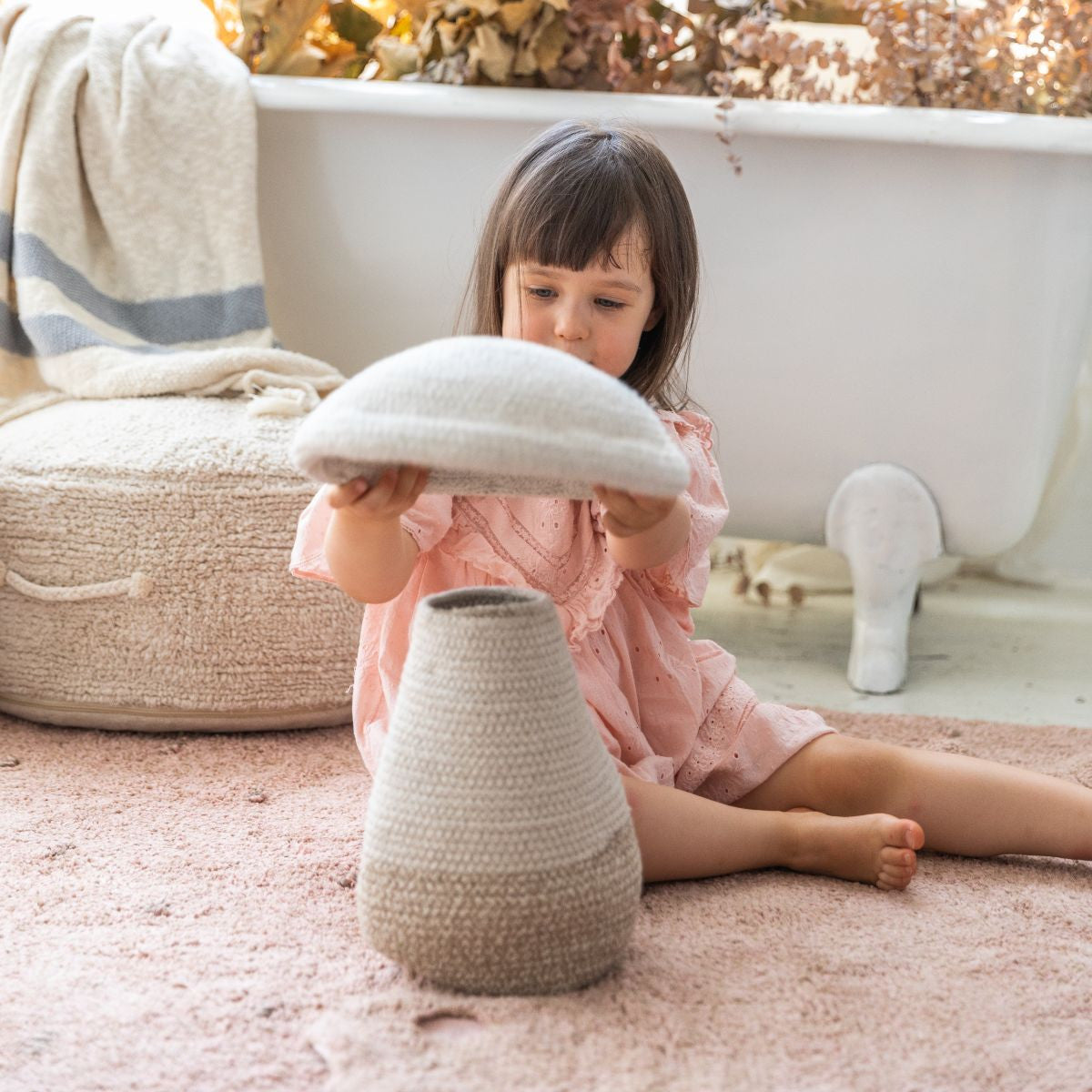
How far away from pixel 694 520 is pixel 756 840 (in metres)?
0.23

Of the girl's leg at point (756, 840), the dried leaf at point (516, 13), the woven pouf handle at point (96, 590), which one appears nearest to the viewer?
the girl's leg at point (756, 840)

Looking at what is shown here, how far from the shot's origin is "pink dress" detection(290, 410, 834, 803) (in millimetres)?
973

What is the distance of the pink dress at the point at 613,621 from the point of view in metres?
0.97

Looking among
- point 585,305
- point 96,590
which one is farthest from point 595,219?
point 96,590

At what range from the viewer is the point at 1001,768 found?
101 centimetres

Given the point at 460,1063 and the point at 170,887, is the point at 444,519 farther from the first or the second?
the point at 460,1063

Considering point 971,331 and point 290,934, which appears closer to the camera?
point 290,934

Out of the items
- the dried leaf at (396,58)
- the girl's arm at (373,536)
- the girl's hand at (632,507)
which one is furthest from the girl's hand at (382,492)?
the dried leaf at (396,58)

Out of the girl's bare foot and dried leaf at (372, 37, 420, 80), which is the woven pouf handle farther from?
dried leaf at (372, 37, 420, 80)

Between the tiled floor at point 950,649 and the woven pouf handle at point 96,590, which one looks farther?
the tiled floor at point 950,649

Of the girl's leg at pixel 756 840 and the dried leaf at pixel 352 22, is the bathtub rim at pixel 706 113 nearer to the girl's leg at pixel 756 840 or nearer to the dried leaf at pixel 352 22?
the dried leaf at pixel 352 22

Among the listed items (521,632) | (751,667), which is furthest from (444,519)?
(751,667)

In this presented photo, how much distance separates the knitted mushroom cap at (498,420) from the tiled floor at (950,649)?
0.83 meters

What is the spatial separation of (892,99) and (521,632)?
3.41 feet
